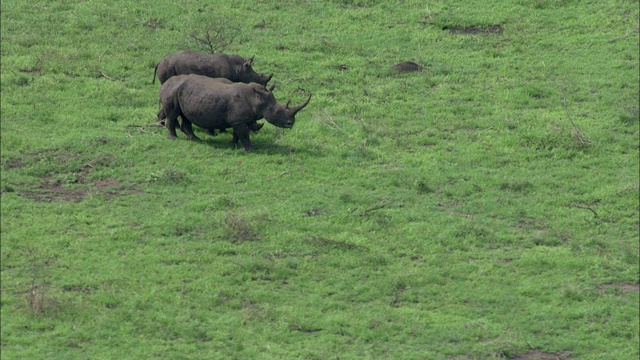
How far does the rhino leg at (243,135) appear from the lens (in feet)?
62.7

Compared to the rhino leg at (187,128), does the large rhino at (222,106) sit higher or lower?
higher

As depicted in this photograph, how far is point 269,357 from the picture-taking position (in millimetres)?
13609

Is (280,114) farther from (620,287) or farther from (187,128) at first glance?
(620,287)

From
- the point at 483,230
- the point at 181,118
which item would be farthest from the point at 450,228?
the point at 181,118

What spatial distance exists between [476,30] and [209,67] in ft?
19.2

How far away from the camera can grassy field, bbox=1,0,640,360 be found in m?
14.3

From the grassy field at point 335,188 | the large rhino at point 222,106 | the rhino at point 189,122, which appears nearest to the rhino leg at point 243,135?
the large rhino at point 222,106

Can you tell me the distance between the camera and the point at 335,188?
18016mm

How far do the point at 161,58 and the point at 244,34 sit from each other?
2.05 meters

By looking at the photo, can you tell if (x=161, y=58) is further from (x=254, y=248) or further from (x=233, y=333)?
(x=233, y=333)

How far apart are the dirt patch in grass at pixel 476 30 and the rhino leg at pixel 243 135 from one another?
6373 mm

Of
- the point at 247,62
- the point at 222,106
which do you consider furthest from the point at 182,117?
the point at 247,62

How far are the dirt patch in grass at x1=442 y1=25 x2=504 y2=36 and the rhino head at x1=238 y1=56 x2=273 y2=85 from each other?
461 cm

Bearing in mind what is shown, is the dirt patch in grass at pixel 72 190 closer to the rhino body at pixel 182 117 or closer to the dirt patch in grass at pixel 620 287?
the rhino body at pixel 182 117
